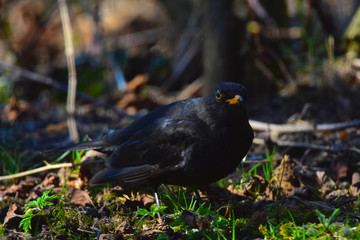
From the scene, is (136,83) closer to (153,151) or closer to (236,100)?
(153,151)

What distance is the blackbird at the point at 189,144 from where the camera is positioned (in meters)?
3.26

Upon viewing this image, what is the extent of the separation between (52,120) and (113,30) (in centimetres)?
486

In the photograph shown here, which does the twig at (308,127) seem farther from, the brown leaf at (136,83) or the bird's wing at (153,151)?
the brown leaf at (136,83)

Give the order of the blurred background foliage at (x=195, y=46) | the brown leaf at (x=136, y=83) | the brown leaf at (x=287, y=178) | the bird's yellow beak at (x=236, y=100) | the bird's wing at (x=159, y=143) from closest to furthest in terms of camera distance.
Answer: the bird's yellow beak at (x=236, y=100) < the bird's wing at (x=159, y=143) < the brown leaf at (x=287, y=178) < the blurred background foliage at (x=195, y=46) < the brown leaf at (x=136, y=83)

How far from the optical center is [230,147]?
326 cm

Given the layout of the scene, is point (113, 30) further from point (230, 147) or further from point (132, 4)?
point (230, 147)

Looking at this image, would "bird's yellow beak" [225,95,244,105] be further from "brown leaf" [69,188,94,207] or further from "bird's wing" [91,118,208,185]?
"brown leaf" [69,188,94,207]

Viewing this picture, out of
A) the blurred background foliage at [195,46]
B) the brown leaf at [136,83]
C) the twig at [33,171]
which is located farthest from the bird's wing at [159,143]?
the brown leaf at [136,83]

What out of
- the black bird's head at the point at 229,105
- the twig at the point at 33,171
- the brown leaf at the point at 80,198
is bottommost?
the brown leaf at the point at 80,198

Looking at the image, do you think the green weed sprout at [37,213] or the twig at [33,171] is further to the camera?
Result: the twig at [33,171]

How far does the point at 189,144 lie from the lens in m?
3.36

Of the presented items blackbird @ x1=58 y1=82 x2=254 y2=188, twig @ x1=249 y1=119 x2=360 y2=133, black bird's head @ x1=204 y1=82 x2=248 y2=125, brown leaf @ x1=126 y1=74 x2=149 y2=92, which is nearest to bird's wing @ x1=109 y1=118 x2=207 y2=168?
blackbird @ x1=58 y1=82 x2=254 y2=188

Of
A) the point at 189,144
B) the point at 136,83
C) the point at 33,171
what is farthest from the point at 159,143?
the point at 136,83

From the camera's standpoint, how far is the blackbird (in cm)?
326
